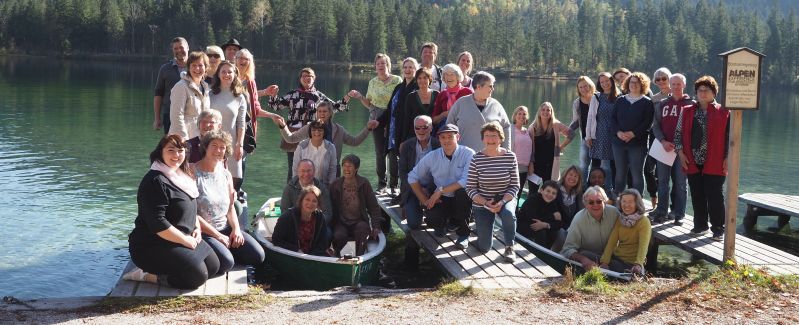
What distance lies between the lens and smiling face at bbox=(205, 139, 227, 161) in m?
7.55

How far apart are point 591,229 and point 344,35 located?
96.0 metres

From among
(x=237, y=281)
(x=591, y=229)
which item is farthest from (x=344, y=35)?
(x=237, y=281)

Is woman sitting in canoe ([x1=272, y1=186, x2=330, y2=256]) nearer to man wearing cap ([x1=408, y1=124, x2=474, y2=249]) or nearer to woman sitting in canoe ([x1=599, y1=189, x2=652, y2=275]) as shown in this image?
man wearing cap ([x1=408, y1=124, x2=474, y2=249])

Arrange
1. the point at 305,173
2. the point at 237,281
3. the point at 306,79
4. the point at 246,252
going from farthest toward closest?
the point at 306,79
the point at 305,173
the point at 246,252
the point at 237,281

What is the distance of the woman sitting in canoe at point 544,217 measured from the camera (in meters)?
9.62

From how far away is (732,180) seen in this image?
804 cm

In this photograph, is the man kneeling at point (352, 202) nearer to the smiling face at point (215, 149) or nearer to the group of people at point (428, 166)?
the group of people at point (428, 166)

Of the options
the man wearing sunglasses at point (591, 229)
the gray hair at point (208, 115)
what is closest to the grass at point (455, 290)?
the man wearing sunglasses at point (591, 229)

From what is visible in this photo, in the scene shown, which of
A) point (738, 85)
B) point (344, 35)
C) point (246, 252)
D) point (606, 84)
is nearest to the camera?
point (738, 85)

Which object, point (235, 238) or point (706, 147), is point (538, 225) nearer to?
point (706, 147)

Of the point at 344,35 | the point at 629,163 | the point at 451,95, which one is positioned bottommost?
the point at 629,163

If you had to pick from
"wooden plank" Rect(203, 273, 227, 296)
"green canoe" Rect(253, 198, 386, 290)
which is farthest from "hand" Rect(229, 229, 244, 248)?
"green canoe" Rect(253, 198, 386, 290)

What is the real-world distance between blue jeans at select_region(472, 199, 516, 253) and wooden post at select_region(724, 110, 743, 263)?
213cm

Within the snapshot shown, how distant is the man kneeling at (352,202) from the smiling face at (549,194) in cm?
198
